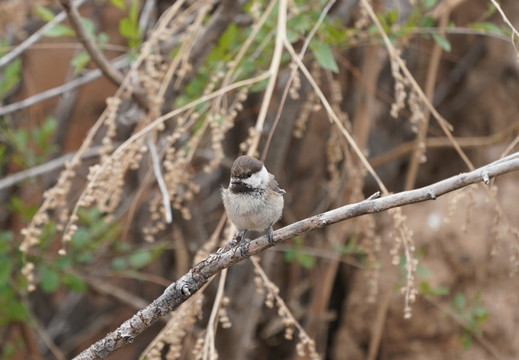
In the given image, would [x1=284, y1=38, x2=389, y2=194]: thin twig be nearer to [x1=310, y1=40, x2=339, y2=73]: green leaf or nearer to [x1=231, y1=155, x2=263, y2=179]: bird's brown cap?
[x1=310, y1=40, x2=339, y2=73]: green leaf

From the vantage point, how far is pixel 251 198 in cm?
251

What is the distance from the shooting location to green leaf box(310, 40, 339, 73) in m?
2.62

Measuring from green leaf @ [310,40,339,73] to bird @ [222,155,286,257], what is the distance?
0.48 m

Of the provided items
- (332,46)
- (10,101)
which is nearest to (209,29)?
(332,46)

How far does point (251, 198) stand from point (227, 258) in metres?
0.65

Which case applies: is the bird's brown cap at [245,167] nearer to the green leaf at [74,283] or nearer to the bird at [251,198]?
the bird at [251,198]

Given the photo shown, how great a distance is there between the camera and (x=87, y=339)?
5.15m

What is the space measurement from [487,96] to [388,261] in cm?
145

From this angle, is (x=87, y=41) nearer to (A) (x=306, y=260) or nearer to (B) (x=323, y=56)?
(B) (x=323, y=56)

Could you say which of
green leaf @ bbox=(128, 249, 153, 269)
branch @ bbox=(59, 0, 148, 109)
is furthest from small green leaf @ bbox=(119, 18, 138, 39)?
green leaf @ bbox=(128, 249, 153, 269)

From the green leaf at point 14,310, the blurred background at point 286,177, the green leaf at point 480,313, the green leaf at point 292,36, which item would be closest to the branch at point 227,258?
the blurred background at point 286,177

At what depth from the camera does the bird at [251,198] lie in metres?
2.47

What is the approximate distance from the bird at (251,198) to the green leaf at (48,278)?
126 cm

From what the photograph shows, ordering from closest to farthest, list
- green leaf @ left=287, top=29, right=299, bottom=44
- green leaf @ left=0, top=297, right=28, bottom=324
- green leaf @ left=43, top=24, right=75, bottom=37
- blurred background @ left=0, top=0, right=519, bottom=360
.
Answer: green leaf @ left=287, top=29, right=299, bottom=44 → blurred background @ left=0, top=0, right=519, bottom=360 → green leaf @ left=43, top=24, right=75, bottom=37 → green leaf @ left=0, top=297, right=28, bottom=324
